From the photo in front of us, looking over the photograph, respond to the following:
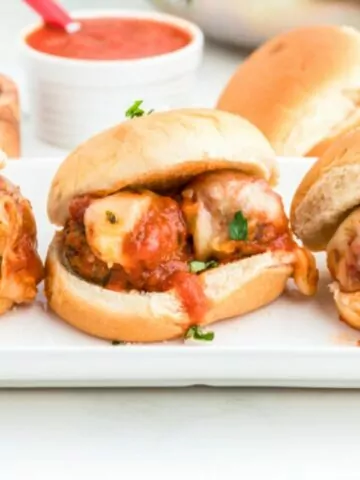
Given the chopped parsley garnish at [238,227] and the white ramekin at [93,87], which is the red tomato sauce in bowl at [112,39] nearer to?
the white ramekin at [93,87]

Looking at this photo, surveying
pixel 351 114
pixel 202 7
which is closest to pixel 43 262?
pixel 351 114

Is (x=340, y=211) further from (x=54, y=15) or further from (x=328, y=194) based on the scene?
(x=54, y=15)

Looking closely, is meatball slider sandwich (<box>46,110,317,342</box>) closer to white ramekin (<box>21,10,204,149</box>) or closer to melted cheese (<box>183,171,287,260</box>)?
melted cheese (<box>183,171,287,260</box>)

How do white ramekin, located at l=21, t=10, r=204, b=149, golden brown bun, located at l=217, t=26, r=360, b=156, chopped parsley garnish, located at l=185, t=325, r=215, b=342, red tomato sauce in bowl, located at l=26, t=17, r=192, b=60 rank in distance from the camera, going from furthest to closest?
red tomato sauce in bowl, located at l=26, t=17, r=192, b=60, white ramekin, located at l=21, t=10, r=204, b=149, golden brown bun, located at l=217, t=26, r=360, b=156, chopped parsley garnish, located at l=185, t=325, r=215, b=342

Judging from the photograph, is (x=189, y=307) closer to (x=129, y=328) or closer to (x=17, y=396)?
(x=129, y=328)

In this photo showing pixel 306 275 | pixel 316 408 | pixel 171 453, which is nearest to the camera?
pixel 171 453

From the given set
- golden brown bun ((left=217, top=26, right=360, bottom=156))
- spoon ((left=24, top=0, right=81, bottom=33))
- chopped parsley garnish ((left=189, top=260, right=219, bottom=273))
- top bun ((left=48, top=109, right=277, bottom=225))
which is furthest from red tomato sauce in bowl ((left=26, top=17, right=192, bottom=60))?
chopped parsley garnish ((left=189, top=260, right=219, bottom=273))

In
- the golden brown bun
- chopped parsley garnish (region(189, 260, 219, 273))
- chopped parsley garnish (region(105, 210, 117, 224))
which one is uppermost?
chopped parsley garnish (region(105, 210, 117, 224))
